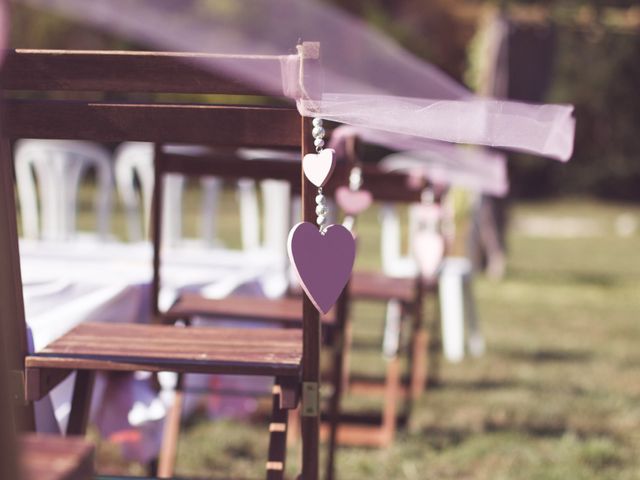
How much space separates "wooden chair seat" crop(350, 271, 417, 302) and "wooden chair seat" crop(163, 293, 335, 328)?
0.79 metres

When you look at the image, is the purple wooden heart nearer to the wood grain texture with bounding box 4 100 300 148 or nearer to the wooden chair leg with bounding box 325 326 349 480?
the wood grain texture with bounding box 4 100 300 148

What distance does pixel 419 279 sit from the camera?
3.17 metres

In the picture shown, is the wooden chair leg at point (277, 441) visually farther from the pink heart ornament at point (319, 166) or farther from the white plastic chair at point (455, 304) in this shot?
the white plastic chair at point (455, 304)

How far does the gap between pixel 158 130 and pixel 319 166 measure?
264 mm

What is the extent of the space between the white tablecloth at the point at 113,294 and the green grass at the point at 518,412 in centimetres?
69

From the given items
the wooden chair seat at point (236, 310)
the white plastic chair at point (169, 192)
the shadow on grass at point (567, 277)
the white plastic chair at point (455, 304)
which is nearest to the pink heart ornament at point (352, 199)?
the wooden chair seat at point (236, 310)

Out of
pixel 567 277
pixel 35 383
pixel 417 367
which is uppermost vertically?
pixel 35 383

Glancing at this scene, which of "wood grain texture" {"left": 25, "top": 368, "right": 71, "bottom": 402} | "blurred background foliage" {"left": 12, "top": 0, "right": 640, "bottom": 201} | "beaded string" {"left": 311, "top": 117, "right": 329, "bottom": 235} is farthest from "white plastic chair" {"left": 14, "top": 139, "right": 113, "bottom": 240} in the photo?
"blurred background foliage" {"left": 12, "top": 0, "right": 640, "bottom": 201}

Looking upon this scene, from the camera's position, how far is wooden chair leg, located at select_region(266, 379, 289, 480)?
1522 mm

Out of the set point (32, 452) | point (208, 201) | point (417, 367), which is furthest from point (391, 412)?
point (32, 452)

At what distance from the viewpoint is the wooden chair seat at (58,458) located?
2.45 ft

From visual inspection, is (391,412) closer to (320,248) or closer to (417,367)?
(417,367)

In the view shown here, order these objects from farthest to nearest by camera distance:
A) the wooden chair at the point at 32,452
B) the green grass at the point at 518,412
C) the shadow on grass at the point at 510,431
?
the shadow on grass at the point at 510,431 < the green grass at the point at 518,412 < the wooden chair at the point at 32,452

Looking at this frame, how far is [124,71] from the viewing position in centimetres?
138
